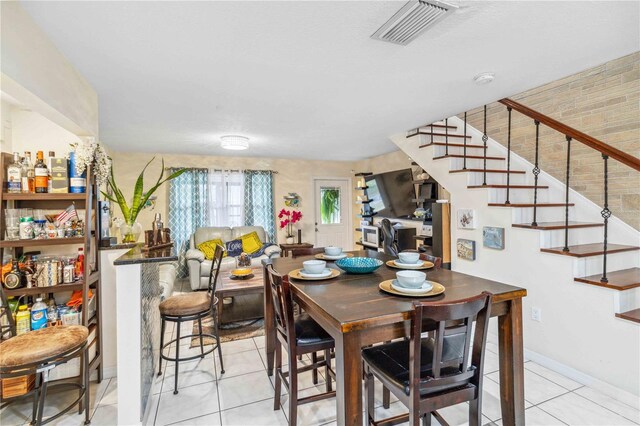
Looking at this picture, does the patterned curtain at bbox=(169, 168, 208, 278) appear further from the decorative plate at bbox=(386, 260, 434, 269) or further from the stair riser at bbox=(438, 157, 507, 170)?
the decorative plate at bbox=(386, 260, 434, 269)

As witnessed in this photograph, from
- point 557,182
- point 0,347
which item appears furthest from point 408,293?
point 557,182

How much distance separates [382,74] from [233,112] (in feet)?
5.46

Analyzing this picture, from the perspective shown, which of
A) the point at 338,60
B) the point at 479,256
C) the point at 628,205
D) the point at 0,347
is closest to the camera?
the point at 0,347

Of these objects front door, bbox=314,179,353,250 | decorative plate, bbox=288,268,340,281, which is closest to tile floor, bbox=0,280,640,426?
decorative plate, bbox=288,268,340,281

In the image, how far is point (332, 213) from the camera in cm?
720

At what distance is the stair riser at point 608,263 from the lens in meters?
2.34

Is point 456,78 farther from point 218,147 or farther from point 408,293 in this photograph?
point 218,147

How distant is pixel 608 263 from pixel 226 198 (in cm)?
566

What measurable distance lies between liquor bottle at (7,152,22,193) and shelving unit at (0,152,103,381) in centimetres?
3

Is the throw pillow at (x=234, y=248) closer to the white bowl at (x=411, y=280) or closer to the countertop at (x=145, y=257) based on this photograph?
the countertop at (x=145, y=257)

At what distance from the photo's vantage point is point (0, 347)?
165cm

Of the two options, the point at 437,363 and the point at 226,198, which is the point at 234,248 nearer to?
the point at 226,198

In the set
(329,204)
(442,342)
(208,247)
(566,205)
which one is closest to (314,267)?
(442,342)

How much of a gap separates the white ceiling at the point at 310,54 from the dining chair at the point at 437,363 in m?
1.47
